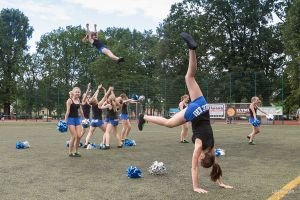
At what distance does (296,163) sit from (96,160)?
5.70m

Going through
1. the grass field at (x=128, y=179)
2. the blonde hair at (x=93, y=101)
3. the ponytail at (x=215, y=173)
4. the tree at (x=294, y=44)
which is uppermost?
the tree at (x=294, y=44)

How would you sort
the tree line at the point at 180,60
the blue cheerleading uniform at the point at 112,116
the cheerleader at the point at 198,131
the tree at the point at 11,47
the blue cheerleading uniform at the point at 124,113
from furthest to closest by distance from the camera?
the tree at the point at 11,47, the tree line at the point at 180,60, the blue cheerleading uniform at the point at 124,113, the blue cheerleading uniform at the point at 112,116, the cheerleader at the point at 198,131

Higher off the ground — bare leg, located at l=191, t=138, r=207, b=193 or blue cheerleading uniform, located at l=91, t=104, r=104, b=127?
blue cheerleading uniform, located at l=91, t=104, r=104, b=127

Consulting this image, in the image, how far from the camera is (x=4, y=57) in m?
69.8

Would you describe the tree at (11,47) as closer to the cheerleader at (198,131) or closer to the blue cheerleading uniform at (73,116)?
the blue cheerleading uniform at (73,116)

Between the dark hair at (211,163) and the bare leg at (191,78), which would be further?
the bare leg at (191,78)

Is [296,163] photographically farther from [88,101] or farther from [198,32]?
[198,32]

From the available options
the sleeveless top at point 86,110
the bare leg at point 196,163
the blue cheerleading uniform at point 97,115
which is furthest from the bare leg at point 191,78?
the sleeveless top at point 86,110

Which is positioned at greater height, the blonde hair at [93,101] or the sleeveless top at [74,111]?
the blonde hair at [93,101]

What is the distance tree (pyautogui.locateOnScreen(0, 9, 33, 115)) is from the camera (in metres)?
68.4

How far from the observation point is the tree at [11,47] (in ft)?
224

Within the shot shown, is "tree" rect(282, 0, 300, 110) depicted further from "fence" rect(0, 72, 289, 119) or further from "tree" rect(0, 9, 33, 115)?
"tree" rect(0, 9, 33, 115)

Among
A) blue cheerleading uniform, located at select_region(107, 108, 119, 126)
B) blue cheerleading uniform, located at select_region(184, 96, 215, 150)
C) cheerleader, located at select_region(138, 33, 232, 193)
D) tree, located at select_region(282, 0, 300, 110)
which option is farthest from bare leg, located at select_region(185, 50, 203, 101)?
tree, located at select_region(282, 0, 300, 110)

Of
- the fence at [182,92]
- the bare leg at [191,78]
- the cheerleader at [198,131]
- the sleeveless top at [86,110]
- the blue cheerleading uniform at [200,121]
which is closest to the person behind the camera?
the cheerleader at [198,131]
